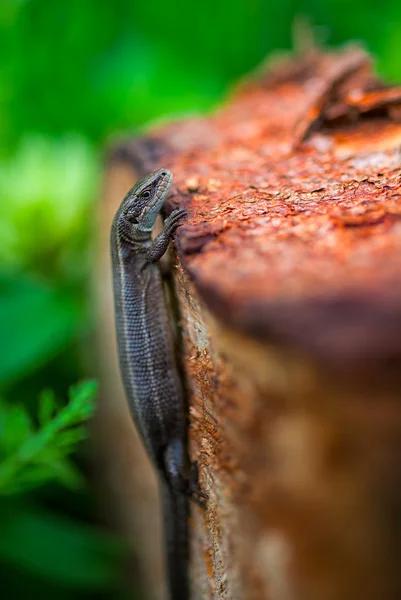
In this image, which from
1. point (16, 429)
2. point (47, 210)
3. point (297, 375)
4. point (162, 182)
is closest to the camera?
point (297, 375)

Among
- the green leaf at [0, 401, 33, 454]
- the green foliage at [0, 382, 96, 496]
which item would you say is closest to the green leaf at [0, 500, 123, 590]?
the green foliage at [0, 382, 96, 496]

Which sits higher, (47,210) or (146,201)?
(47,210)

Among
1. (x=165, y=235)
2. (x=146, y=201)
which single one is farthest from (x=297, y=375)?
(x=146, y=201)

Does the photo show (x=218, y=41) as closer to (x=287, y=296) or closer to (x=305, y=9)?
(x=305, y=9)

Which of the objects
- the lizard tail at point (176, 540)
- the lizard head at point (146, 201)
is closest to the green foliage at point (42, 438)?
the lizard tail at point (176, 540)

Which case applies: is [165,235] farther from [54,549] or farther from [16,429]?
[54,549]
